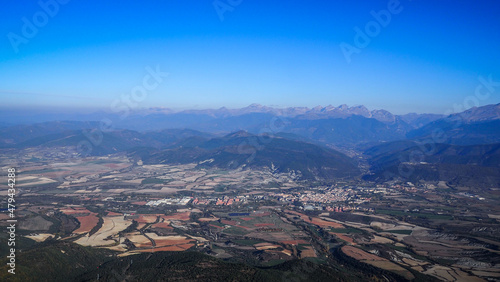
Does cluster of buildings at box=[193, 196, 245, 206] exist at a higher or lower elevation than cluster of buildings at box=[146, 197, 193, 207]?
lower

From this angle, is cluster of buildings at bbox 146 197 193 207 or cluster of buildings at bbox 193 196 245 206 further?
cluster of buildings at bbox 193 196 245 206

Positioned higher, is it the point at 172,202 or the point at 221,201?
the point at 172,202

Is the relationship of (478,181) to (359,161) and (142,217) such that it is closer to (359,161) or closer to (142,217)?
(359,161)

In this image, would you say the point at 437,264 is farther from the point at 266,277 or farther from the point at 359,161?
the point at 359,161

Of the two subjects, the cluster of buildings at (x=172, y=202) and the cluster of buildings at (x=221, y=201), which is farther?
the cluster of buildings at (x=221, y=201)

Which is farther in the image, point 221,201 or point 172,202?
point 221,201

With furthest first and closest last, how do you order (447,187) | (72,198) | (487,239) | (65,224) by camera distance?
1. (447,187)
2. (72,198)
3. (65,224)
4. (487,239)

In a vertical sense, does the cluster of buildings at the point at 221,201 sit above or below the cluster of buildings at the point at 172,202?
below

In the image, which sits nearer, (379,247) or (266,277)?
(266,277)

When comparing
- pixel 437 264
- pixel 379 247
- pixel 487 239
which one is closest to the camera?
pixel 437 264

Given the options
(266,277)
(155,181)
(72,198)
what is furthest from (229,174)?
(266,277)

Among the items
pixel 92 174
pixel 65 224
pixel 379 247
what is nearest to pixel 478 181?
pixel 379 247
